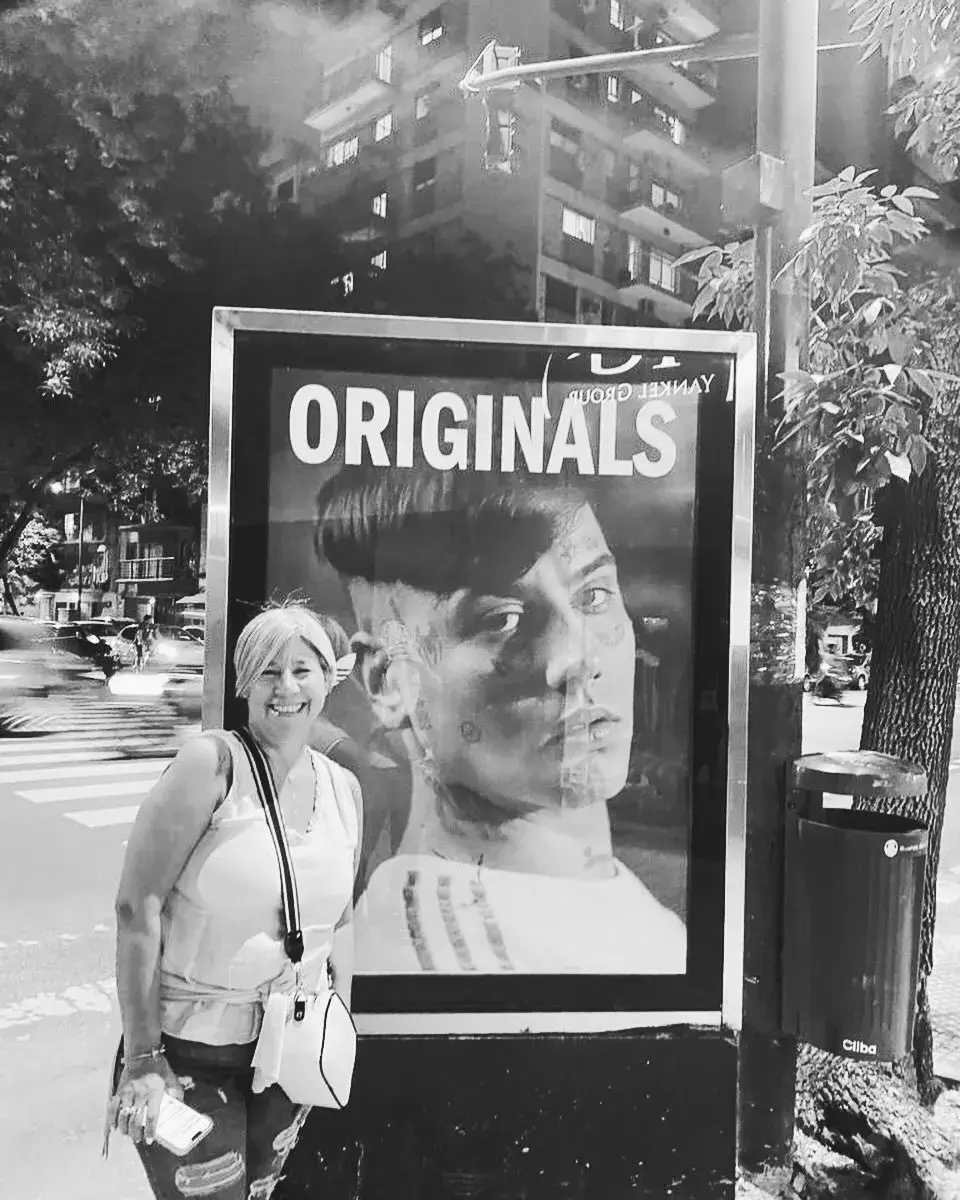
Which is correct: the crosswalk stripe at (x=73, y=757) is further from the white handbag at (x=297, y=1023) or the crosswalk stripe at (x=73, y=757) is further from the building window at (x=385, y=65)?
the white handbag at (x=297, y=1023)

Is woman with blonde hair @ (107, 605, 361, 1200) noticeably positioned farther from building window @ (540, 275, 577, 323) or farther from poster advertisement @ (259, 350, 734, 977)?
building window @ (540, 275, 577, 323)

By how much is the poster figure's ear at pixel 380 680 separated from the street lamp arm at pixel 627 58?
242 centimetres

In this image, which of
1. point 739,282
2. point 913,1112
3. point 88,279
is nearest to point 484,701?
point 739,282

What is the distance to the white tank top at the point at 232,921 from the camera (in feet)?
6.53

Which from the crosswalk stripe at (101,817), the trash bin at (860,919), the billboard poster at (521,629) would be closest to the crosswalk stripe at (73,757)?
the crosswalk stripe at (101,817)

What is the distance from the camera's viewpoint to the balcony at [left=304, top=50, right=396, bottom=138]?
18.8 ft

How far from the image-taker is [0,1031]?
4363mm

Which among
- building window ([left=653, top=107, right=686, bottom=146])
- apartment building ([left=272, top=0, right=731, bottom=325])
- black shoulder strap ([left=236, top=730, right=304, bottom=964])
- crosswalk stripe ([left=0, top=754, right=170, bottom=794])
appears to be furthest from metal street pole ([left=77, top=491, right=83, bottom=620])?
black shoulder strap ([left=236, top=730, right=304, bottom=964])

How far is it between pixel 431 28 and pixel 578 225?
1.70 metres

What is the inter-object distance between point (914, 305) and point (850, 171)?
0.70 meters

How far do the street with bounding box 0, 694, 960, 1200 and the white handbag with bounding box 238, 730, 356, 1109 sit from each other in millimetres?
1611

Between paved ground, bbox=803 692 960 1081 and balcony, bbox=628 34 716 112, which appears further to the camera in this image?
balcony, bbox=628 34 716 112

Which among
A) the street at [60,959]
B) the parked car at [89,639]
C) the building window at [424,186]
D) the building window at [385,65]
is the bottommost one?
the street at [60,959]

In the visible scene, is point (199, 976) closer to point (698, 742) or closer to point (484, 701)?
point (484, 701)
